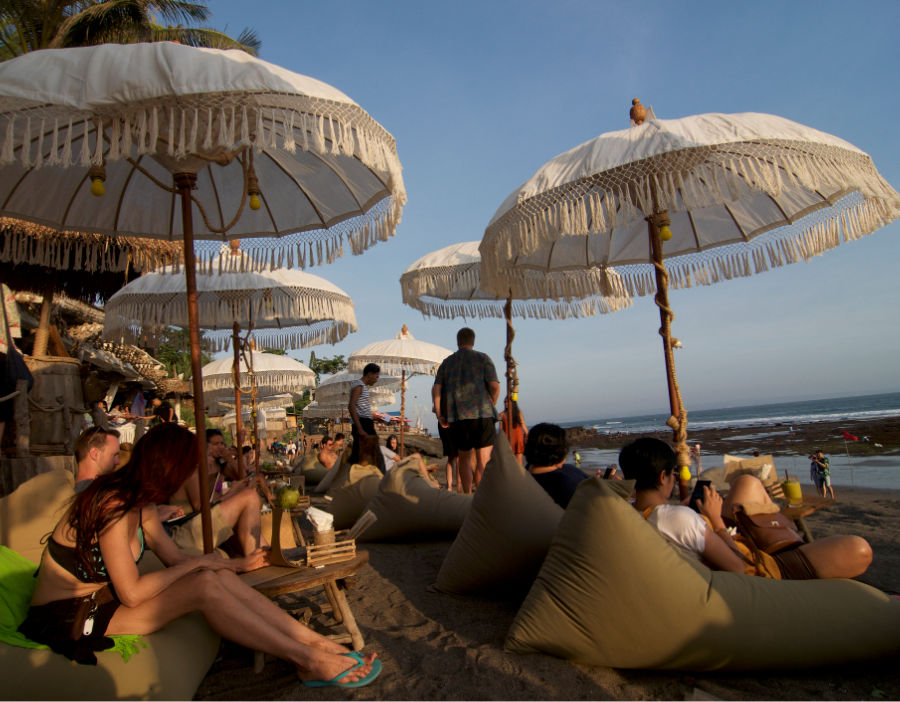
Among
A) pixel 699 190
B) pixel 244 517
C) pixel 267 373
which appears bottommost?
pixel 244 517

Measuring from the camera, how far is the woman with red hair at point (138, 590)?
172 cm

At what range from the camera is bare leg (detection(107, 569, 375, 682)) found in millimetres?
1804

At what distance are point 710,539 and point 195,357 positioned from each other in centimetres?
226

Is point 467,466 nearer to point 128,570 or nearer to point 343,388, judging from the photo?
point 128,570

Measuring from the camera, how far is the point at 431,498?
3795mm

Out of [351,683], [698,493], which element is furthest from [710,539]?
[351,683]

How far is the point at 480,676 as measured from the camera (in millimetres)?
1810

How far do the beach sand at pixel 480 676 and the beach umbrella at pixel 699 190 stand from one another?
1478 millimetres

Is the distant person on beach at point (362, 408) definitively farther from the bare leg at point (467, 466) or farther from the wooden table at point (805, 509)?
the wooden table at point (805, 509)

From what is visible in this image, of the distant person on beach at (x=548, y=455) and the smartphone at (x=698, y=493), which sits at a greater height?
the distant person on beach at (x=548, y=455)

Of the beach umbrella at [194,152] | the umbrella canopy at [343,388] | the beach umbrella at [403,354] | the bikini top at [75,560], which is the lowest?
the bikini top at [75,560]

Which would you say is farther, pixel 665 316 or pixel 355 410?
pixel 355 410

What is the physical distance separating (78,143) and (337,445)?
7714 mm

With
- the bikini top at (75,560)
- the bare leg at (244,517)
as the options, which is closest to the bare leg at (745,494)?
the bare leg at (244,517)
